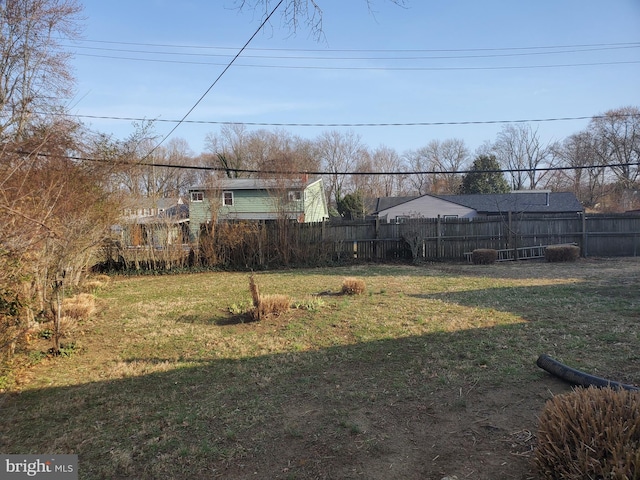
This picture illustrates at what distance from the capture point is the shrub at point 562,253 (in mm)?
13742

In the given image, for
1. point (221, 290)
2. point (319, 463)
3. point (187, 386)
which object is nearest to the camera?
point (319, 463)

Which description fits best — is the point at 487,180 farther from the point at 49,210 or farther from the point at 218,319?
the point at 49,210

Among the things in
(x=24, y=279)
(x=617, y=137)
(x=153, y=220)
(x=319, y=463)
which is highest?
(x=617, y=137)

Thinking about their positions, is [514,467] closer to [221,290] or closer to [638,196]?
[221,290]

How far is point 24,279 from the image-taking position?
4.82m

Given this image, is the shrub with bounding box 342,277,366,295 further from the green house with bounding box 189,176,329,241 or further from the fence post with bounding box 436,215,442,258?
the fence post with bounding box 436,215,442,258

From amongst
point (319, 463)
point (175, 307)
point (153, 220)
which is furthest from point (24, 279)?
point (153, 220)

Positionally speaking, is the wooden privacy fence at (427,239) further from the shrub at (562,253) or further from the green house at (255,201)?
the shrub at (562,253)

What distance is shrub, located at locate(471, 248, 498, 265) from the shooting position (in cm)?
1407

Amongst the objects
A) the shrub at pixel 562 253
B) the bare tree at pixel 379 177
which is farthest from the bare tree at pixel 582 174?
the shrub at pixel 562 253

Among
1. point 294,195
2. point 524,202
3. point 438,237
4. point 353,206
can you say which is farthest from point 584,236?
point 353,206

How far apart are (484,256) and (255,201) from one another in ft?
52.9

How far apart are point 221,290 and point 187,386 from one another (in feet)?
19.8

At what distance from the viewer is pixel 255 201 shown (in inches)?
1022
